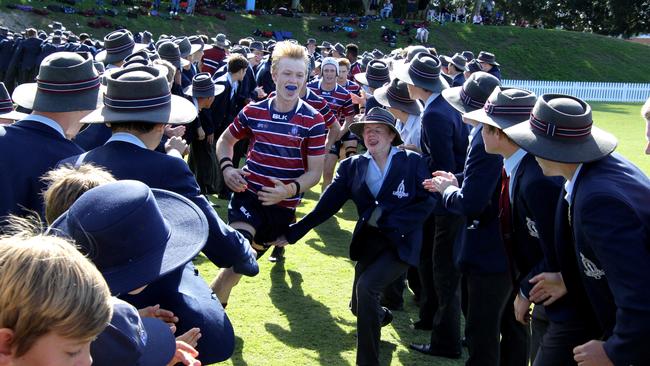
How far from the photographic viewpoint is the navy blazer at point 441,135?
6.17m

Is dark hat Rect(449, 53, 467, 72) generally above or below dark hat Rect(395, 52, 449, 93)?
below

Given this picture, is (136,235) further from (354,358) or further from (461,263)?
(354,358)

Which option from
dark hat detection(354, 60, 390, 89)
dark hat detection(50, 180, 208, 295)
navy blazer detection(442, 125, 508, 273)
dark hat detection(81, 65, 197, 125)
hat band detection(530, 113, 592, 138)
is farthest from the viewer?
dark hat detection(354, 60, 390, 89)

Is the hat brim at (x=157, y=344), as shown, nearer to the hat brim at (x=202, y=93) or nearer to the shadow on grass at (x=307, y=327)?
the shadow on grass at (x=307, y=327)

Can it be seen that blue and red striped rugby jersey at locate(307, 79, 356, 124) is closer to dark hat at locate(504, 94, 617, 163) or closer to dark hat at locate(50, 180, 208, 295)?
dark hat at locate(504, 94, 617, 163)

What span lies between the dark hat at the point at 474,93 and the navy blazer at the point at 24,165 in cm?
287

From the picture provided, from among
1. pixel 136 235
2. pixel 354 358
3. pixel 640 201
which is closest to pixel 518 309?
pixel 640 201

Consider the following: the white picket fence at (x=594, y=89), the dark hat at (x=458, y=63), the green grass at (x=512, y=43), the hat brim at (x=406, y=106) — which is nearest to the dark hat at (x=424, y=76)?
the hat brim at (x=406, y=106)

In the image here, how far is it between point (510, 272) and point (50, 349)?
3451 millimetres

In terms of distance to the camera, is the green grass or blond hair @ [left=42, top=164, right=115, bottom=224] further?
the green grass

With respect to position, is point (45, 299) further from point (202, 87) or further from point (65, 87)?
point (202, 87)

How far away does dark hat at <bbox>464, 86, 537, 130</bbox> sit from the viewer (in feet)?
14.6

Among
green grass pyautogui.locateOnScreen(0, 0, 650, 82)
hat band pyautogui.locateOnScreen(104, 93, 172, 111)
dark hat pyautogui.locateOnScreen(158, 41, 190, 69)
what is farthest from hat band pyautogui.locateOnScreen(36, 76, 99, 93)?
green grass pyautogui.locateOnScreen(0, 0, 650, 82)

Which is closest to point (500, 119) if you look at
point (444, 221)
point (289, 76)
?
point (444, 221)
